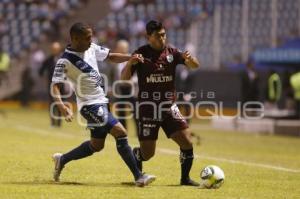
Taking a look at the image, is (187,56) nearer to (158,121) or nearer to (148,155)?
(158,121)

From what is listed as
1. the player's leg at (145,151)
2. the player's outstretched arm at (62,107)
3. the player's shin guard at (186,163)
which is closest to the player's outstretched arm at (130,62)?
the player's outstretched arm at (62,107)

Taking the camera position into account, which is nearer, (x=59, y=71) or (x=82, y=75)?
(x=59, y=71)

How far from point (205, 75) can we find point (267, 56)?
14.6 ft

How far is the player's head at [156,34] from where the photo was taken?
36.1 ft

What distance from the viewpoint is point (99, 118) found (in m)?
10.9

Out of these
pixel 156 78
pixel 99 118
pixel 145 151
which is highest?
pixel 156 78

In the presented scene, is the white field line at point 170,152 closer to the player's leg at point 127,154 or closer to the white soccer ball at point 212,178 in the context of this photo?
the white soccer ball at point 212,178

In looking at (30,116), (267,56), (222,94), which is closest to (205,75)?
(222,94)

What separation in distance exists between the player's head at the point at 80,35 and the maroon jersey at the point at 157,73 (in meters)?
0.74

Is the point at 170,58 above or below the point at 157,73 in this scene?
above

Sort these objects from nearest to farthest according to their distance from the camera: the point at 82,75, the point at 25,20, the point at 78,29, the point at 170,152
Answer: the point at 78,29 < the point at 82,75 < the point at 170,152 < the point at 25,20

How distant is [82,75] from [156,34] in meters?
1.09

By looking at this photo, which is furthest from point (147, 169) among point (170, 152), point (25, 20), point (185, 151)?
point (25, 20)

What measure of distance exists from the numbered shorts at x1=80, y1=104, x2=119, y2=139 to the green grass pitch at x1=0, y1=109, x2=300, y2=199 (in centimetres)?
74
